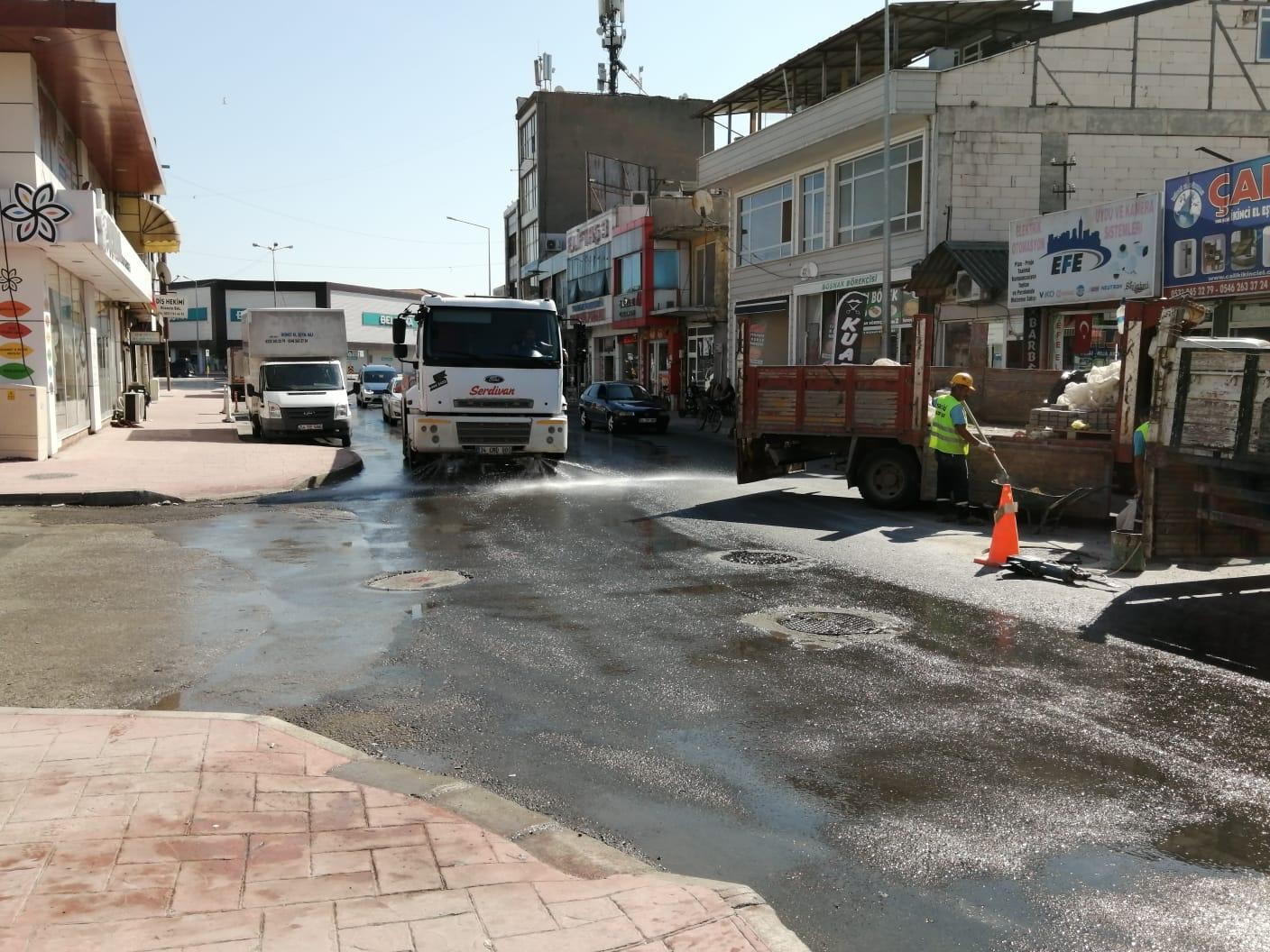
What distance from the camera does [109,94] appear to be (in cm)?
2202

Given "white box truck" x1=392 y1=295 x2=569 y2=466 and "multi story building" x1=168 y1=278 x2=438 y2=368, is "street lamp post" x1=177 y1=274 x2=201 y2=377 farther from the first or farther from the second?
"white box truck" x1=392 y1=295 x2=569 y2=466

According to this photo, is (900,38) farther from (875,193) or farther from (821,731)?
(821,731)

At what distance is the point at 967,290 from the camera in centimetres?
2480

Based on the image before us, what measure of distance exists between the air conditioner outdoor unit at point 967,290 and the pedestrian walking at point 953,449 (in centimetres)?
1225

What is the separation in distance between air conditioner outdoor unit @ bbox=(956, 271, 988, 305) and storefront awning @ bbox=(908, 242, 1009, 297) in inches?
4.2

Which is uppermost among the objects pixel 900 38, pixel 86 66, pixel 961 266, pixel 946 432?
pixel 900 38

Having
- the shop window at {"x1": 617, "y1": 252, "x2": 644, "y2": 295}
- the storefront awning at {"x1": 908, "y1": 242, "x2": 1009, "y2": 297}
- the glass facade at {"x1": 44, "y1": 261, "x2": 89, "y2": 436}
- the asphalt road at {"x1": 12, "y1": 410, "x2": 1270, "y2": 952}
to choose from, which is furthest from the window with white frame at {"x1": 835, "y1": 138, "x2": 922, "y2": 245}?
the glass facade at {"x1": 44, "y1": 261, "x2": 89, "y2": 436}

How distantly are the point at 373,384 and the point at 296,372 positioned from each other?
23542 millimetres

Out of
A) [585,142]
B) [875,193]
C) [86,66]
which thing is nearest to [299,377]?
[86,66]

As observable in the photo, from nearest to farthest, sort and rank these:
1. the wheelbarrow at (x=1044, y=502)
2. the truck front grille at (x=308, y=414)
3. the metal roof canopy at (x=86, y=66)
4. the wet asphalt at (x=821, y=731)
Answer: the wet asphalt at (x=821, y=731)
the wheelbarrow at (x=1044, y=502)
the metal roof canopy at (x=86, y=66)
the truck front grille at (x=308, y=414)

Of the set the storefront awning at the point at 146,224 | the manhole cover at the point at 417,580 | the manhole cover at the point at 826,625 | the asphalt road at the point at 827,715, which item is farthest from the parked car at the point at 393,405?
the manhole cover at the point at 826,625

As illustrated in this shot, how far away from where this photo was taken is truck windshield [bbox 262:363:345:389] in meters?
26.2

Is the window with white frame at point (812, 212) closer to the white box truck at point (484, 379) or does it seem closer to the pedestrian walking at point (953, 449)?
the white box truck at point (484, 379)

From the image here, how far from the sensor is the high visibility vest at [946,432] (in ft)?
41.2
